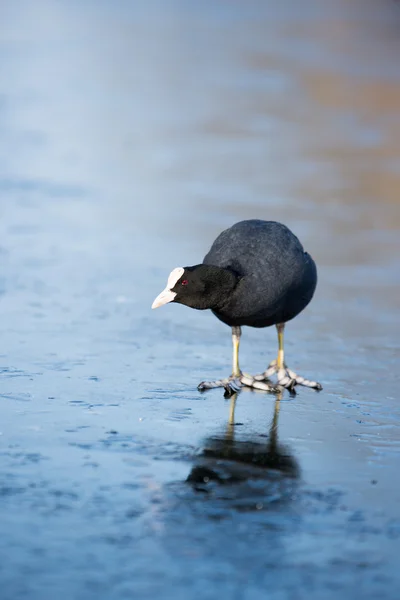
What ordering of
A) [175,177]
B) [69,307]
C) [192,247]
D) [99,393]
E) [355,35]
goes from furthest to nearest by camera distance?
[355,35], [175,177], [192,247], [69,307], [99,393]

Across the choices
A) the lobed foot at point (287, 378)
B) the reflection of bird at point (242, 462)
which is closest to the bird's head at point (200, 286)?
the lobed foot at point (287, 378)

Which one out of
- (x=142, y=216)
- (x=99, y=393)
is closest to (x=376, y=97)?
(x=142, y=216)

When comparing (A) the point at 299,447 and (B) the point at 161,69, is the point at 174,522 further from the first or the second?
(B) the point at 161,69

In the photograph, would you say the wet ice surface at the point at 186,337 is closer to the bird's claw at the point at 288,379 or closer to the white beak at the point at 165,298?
the bird's claw at the point at 288,379

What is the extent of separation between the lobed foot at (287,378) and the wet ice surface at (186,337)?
0.29 ft

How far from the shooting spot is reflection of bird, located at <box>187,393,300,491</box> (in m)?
4.93

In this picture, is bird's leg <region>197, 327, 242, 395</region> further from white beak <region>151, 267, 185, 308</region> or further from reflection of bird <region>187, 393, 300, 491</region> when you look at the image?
reflection of bird <region>187, 393, 300, 491</region>

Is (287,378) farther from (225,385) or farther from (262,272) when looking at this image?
(262,272)

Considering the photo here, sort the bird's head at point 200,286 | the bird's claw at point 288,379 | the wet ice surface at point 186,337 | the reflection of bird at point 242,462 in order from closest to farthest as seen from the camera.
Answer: the wet ice surface at point 186,337, the reflection of bird at point 242,462, the bird's head at point 200,286, the bird's claw at point 288,379

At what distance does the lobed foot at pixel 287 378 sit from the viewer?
21.5 ft

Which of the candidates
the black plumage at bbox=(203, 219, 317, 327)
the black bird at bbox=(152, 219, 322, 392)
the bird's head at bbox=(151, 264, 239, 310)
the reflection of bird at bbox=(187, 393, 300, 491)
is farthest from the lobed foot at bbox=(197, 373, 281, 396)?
the reflection of bird at bbox=(187, 393, 300, 491)

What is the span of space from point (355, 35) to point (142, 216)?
11.1 m

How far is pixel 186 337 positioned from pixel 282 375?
43.1 inches

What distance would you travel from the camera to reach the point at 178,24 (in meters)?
22.4
